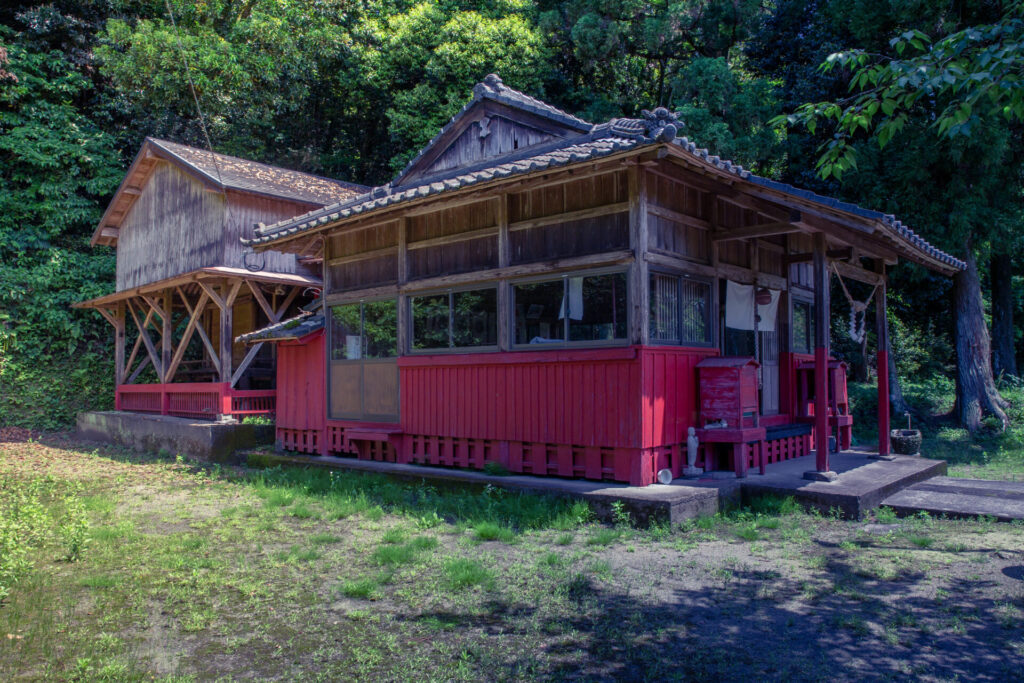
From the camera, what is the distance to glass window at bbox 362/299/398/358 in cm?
1095

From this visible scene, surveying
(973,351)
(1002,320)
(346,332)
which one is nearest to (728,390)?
(346,332)

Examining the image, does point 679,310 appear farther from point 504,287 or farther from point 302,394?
point 302,394

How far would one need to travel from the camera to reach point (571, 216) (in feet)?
28.6

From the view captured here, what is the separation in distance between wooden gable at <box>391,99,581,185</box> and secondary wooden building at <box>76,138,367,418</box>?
3063mm

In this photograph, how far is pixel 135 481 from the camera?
11344 mm

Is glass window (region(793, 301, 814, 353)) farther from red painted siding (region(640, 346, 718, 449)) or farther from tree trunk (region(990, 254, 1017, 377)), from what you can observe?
tree trunk (region(990, 254, 1017, 377))

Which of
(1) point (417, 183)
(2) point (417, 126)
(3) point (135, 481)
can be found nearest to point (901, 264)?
(1) point (417, 183)

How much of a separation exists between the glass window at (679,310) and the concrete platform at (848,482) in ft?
6.18

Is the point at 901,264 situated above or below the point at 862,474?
above

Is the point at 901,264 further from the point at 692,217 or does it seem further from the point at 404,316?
the point at 404,316

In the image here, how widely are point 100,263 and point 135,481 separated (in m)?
13.0

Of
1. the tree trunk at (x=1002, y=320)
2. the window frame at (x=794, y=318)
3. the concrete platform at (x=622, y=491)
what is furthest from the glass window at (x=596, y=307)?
the tree trunk at (x=1002, y=320)

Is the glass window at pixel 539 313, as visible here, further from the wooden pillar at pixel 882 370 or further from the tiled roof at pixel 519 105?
the wooden pillar at pixel 882 370

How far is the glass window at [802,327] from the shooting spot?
37.6 ft
